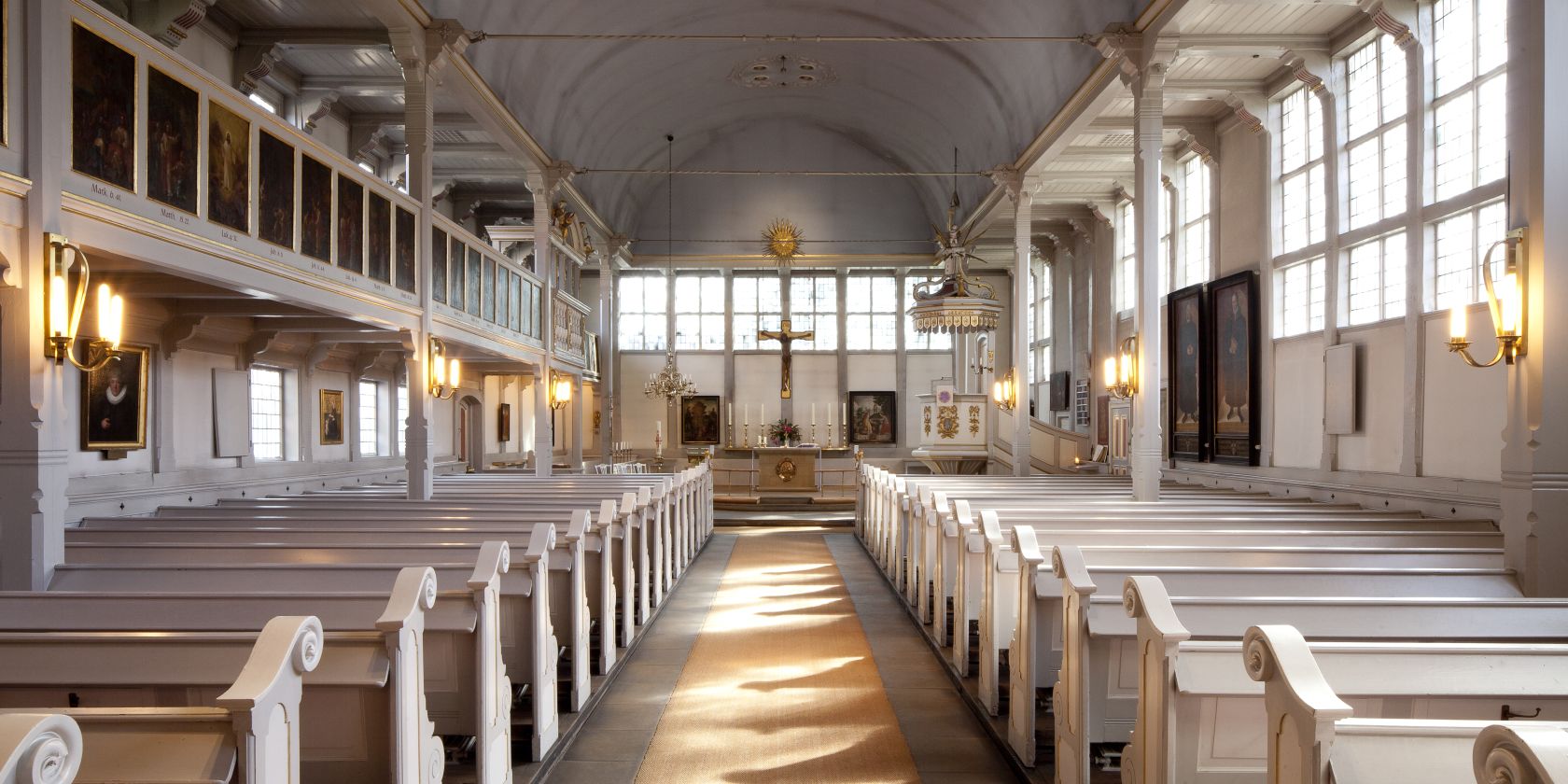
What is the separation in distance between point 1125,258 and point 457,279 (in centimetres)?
1150

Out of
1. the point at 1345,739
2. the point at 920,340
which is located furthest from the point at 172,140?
the point at 920,340

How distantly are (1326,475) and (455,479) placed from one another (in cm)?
1014

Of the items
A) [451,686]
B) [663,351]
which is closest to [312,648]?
[451,686]

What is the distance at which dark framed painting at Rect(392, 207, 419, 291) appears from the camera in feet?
30.0

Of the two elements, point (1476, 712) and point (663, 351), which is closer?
point (1476, 712)

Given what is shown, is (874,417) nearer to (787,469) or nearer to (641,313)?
(787,469)

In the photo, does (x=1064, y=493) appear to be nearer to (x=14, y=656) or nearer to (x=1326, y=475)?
(x=1326, y=475)

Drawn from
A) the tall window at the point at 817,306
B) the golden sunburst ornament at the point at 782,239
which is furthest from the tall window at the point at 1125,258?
the tall window at the point at 817,306

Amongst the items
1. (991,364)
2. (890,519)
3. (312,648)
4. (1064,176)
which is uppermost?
(1064,176)

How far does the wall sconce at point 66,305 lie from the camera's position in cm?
449

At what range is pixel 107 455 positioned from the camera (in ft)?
26.0

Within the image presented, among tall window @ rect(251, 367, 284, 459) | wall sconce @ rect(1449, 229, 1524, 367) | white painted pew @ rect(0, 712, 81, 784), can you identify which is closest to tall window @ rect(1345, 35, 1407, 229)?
wall sconce @ rect(1449, 229, 1524, 367)

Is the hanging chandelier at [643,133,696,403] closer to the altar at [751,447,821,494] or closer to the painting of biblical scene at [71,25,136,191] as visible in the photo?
the altar at [751,447,821,494]

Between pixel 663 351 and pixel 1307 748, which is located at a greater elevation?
pixel 663 351
